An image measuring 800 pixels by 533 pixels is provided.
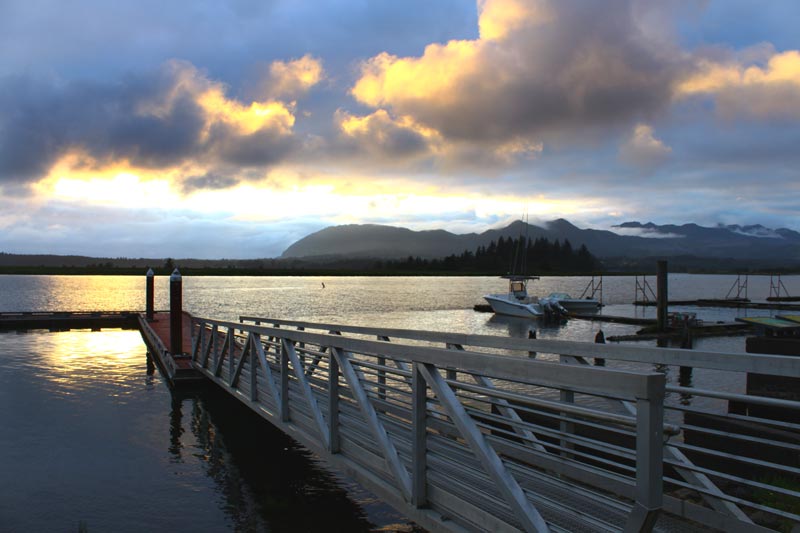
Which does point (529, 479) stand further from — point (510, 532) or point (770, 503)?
point (770, 503)

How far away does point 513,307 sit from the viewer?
5253 cm

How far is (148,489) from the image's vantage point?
947 cm

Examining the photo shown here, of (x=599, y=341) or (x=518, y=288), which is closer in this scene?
(x=599, y=341)

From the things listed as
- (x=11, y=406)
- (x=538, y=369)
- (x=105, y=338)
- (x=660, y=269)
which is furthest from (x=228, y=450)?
(x=660, y=269)

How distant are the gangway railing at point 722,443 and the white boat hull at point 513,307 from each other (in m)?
38.3

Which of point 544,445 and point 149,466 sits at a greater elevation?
point 544,445

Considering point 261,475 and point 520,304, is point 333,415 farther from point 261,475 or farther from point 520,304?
point 520,304

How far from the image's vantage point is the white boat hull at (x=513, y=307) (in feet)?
162

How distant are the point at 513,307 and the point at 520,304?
43.0 inches

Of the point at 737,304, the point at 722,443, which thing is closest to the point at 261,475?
the point at 722,443

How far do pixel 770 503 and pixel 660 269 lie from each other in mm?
32192

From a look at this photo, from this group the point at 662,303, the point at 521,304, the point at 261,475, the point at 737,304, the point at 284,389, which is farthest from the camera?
the point at 737,304

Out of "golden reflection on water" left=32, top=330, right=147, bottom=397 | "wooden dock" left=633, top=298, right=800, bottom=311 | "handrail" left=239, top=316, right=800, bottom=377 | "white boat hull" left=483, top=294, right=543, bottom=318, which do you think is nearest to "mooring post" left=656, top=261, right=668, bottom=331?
"white boat hull" left=483, top=294, right=543, bottom=318

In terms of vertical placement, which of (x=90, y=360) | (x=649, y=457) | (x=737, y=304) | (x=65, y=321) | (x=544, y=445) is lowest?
(x=90, y=360)
